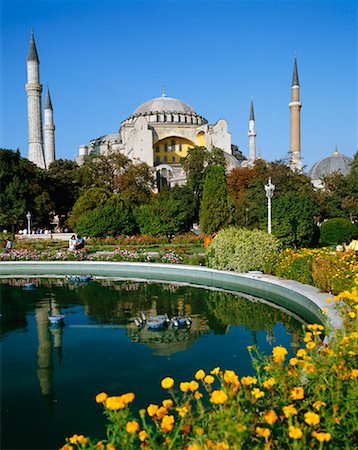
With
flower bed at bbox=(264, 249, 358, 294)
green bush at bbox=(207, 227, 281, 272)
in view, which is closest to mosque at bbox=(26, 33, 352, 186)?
green bush at bbox=(207, 227, 281, 272)

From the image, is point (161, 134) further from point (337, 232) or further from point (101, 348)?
point (101, 348)

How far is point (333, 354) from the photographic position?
2896 millimetres

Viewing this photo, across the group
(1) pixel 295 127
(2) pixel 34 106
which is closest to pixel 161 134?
(1) pixel 295 127

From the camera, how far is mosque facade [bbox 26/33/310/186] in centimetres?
3712

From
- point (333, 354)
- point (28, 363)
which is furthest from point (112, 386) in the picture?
point (333, 354)

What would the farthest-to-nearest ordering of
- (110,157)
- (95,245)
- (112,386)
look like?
(110,157) < (95,245) < (112,386)

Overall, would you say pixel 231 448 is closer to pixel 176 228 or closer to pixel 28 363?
pixel 28 363

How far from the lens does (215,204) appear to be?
19078 millimetres

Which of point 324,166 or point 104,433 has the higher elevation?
point 324,166

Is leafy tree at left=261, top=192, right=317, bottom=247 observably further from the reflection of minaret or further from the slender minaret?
the slender minaret

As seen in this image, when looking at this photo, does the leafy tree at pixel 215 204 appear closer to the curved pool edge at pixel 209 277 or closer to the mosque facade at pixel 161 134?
the curved pool edge at pixel 209 277

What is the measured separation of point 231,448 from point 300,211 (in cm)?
1567

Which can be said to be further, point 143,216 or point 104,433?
point 143,216

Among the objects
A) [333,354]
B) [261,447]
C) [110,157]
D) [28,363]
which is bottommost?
[28,363]
